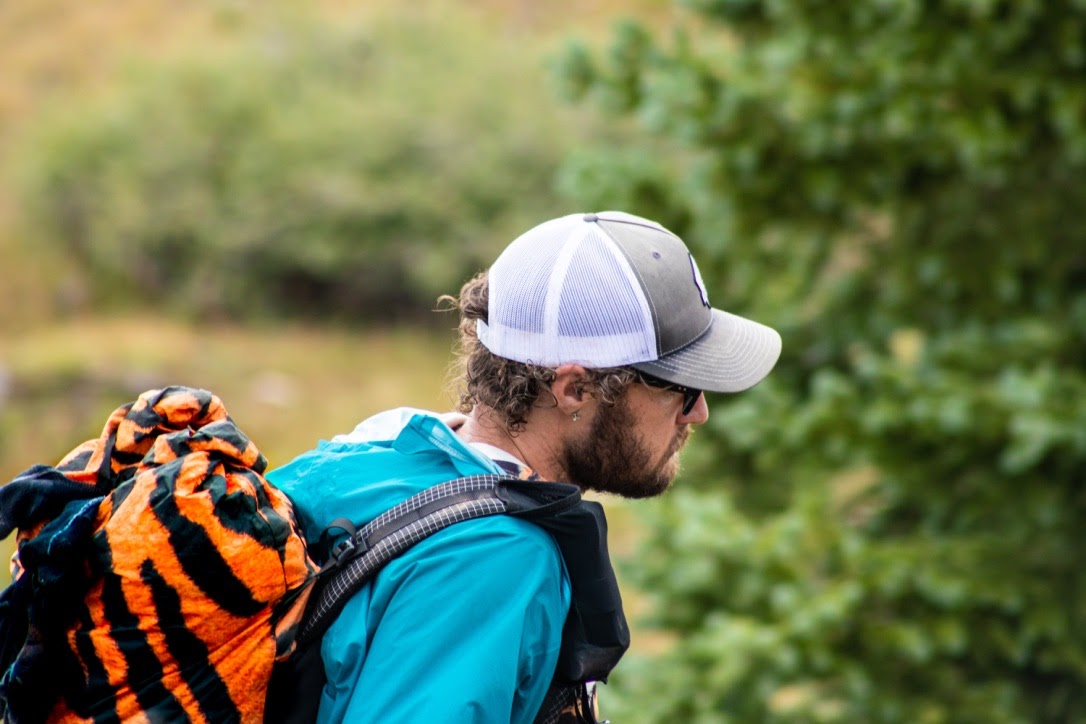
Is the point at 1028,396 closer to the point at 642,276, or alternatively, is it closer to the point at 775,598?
the point at 775,598

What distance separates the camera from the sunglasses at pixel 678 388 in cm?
184

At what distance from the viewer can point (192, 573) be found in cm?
149

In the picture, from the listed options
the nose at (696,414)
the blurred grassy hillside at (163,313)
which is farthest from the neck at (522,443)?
the blurred grassy hillside at (163,313)

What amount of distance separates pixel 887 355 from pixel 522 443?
300cm

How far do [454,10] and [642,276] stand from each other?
25.0m

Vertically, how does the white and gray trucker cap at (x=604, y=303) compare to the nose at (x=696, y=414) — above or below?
above

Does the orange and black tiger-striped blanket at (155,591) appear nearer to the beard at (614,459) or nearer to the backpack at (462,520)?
the backpack at (462,520)

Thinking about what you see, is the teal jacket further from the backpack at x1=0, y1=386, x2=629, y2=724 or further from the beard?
the beard

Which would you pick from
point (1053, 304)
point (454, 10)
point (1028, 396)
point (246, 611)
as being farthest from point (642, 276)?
point (454, 10)

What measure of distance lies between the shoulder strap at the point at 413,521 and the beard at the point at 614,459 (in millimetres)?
207

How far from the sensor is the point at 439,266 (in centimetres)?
2044

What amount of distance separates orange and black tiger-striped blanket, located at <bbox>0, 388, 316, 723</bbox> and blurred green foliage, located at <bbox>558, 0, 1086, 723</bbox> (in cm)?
261

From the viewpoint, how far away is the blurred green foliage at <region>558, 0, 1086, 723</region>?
12.8ft

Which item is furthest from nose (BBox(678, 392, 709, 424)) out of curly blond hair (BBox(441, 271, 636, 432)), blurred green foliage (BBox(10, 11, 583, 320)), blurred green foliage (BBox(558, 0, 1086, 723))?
blurred green foliage (BBox(10, 11, 583, 320))
